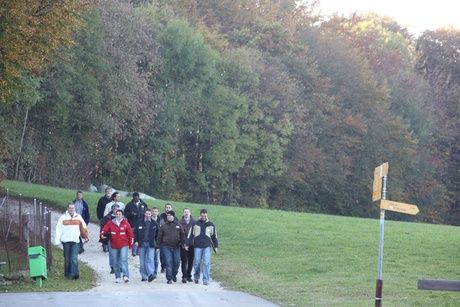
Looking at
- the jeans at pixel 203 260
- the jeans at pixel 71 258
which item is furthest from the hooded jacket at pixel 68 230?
the jeans at pixel 203 260

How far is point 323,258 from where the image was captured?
96.5ft

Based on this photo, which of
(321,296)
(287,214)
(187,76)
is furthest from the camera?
(187,76)

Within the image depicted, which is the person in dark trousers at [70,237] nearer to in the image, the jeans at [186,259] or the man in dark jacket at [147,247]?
the man in dark jacket at [147,247]

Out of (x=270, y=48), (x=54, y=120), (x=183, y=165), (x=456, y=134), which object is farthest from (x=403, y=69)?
(x=54, y=120)

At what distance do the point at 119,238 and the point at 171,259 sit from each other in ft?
4.63

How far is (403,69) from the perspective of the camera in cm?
8456

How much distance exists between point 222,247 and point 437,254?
7.40 metres

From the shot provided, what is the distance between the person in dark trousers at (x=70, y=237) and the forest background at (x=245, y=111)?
→ 46.7ft

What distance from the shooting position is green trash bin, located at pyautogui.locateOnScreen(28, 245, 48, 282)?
22.6 meters

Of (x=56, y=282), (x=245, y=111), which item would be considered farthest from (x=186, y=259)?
(x=245, y=111)

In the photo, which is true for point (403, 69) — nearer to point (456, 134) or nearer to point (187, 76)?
point (456, 134)

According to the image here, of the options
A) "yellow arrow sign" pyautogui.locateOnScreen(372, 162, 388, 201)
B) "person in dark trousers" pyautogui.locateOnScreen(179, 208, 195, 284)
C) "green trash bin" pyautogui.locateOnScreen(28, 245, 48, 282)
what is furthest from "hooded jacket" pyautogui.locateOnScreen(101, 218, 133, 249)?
"yellow arrow sign" pyautogui.locateOnScreen(372, 162, 388, 201)

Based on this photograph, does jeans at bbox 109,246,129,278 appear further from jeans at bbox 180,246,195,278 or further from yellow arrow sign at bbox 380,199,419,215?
yellow arrow sign at bbox 380,199,419,215

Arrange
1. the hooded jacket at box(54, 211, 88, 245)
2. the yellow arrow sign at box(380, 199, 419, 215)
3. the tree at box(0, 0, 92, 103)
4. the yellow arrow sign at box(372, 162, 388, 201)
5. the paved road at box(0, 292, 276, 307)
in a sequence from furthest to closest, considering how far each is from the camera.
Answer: the tree at box(0, 0, 92, 103), the hooded jacket at box(54, 211, 88, 245), the paved road at box(0, 292, 276, 307), the yellow arrow sign at box(372, 162, 388, 201), the yellow arrow sign at box(380, 199, 419, 215)
